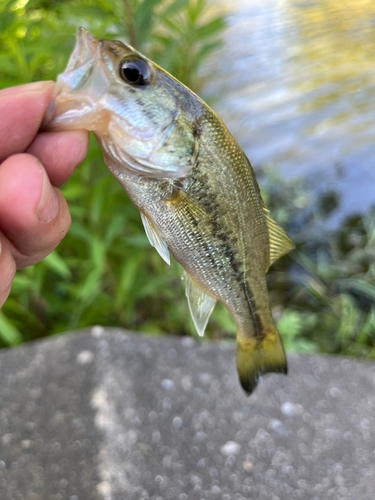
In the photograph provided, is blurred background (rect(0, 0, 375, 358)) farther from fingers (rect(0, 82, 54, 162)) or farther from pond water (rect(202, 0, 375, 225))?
fingers (rect(0, 82, 54, 162))

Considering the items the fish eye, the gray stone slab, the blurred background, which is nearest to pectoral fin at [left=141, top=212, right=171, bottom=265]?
the fish eye

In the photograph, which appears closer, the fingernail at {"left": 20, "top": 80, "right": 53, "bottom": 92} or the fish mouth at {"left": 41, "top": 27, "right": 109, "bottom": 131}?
the fish mouth at {"left": 41, "top": 27, "right": 109, "bottom": 131}

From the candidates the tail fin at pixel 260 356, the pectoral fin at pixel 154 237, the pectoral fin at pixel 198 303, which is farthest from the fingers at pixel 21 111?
the tail fin at pixel 260 356

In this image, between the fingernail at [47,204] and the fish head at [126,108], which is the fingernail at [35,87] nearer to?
the fish head at [126,108]

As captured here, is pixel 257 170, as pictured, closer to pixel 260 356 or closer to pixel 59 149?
pixel 260 356

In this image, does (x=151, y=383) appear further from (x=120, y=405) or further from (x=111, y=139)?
Result: (x=111, y=139)

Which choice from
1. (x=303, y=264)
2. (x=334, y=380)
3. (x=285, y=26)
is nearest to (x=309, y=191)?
(x=303, y=264)
